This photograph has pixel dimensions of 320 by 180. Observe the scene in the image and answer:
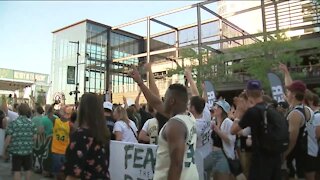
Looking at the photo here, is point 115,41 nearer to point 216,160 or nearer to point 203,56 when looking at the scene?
point 203,56

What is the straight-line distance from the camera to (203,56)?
33.8 meters

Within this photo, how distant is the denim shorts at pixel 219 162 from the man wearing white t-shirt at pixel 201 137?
8 centimetres

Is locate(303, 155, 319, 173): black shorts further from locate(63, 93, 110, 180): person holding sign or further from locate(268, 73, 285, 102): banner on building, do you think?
locate(268, 73, 285, 102): banner on building

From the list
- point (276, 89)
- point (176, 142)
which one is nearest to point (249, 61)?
point (276, 89)

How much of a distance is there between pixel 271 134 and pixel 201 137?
1488mm

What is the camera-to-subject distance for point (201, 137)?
16.6ft

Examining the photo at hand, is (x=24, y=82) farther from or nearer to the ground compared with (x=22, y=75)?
nearer to the ground

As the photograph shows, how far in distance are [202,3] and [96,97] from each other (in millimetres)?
40821

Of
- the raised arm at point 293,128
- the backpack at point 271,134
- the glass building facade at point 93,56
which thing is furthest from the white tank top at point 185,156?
the glass building facade at point 93,56

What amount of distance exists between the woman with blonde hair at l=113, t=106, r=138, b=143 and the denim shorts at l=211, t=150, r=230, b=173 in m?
1.53

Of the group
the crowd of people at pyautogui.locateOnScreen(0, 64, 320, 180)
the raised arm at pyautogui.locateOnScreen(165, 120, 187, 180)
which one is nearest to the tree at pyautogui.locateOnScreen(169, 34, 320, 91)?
the crowd of people at pyautogui.locateOnScreen(0, 64, 320, 180)

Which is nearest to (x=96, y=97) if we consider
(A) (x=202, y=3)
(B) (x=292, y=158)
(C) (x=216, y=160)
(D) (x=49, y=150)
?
(C) (x=216, y=160)

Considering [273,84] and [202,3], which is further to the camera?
[202,3]

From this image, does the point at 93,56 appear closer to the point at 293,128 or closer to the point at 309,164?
the point at 309,164
